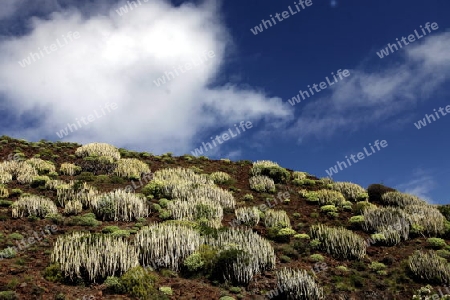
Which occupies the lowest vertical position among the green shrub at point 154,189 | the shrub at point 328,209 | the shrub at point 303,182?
the shrub at point 328,209

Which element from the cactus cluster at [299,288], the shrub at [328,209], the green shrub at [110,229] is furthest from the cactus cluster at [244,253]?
the shrub at [328,209]

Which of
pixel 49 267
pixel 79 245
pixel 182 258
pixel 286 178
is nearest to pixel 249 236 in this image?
pixel 182 258

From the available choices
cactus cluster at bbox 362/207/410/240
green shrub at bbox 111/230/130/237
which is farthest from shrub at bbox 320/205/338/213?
green shrub at bbox 111/230/130/237

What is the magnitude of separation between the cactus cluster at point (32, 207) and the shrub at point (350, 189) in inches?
700

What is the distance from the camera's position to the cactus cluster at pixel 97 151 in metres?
28.3

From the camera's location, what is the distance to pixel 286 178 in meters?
27.8

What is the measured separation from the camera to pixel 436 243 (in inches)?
655

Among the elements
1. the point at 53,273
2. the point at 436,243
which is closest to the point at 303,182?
the point at 436,243

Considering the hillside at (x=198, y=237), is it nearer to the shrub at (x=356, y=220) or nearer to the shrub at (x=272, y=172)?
the shrub at (x=356, y=220)

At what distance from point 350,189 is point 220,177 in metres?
8.91

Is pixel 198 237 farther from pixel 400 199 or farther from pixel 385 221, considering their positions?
pixel 400 199

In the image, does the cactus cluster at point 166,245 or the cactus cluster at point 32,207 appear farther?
the cactus cluster at point 32,207

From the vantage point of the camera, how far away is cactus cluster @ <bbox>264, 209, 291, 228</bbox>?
1806 centimetres

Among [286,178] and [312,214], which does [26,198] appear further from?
[286,178]
